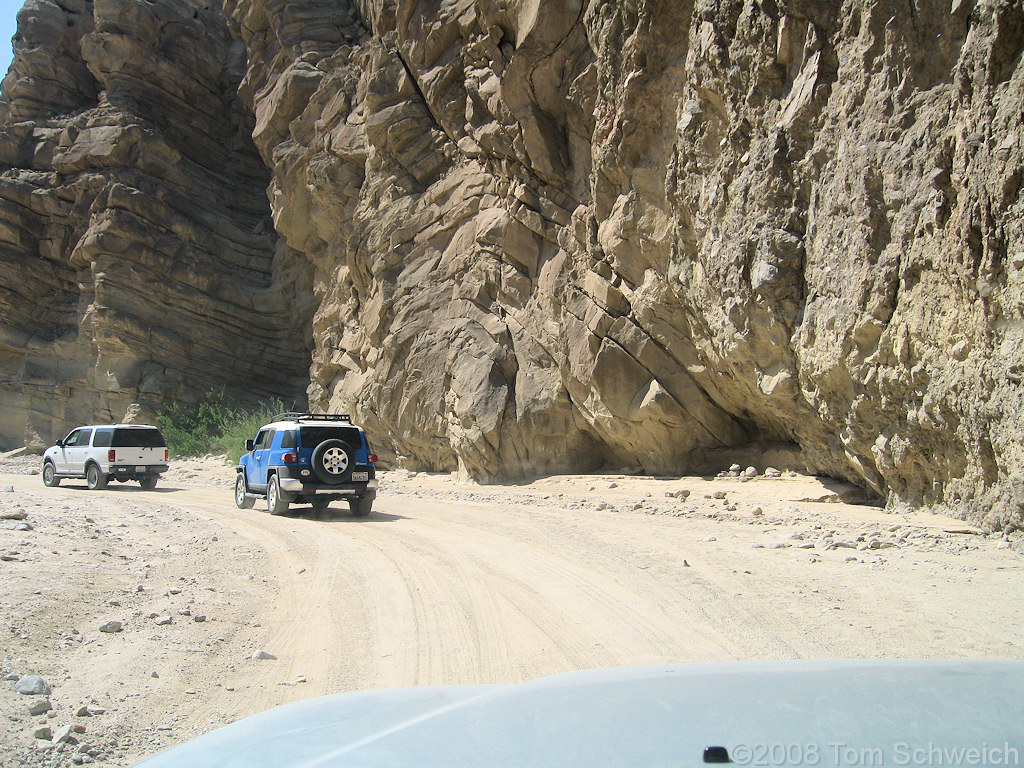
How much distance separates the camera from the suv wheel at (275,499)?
13523 millimetres

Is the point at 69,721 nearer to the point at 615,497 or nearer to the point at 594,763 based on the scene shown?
the point at 594,763

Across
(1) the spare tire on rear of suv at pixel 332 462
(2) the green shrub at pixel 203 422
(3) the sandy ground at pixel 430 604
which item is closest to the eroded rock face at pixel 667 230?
(3) the sandy ground at pixel 430 604

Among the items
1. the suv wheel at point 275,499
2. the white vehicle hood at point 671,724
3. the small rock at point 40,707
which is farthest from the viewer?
the suv wheel at point 275,499

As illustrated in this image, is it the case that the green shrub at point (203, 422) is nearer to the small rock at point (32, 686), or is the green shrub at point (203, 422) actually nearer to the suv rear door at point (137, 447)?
the suv rear door at point (137, 447)

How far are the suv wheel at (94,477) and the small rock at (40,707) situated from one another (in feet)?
56.2

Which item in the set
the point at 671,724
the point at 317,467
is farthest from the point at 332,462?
the point at 671,724

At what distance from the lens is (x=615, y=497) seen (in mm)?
14953

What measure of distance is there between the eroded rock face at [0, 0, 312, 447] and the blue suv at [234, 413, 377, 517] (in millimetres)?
21310

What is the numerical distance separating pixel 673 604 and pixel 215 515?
9.77m

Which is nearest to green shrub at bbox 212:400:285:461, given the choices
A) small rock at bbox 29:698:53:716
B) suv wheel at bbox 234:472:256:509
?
suv wheel at bbox 234:472:256:509

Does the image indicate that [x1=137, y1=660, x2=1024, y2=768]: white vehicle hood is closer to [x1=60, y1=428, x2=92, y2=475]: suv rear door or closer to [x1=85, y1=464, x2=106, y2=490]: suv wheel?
[x1=85, y1=464, x2=106, y2=490]: suv wheel

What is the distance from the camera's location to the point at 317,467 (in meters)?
13.3

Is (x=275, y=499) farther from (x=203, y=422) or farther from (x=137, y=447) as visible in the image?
(x=203, y=422)

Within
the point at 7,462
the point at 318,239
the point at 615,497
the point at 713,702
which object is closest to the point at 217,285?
the point at 318,239
